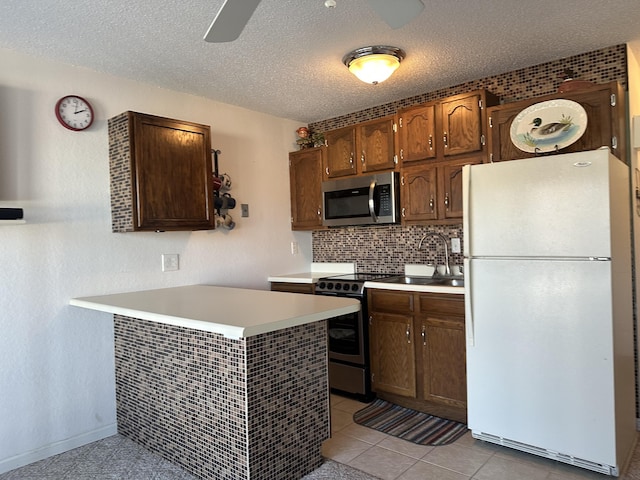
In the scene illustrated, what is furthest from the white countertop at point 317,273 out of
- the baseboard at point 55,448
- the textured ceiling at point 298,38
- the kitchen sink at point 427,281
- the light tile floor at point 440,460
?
the baseboard at point 55,448

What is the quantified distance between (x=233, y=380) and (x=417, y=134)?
2.27 meters

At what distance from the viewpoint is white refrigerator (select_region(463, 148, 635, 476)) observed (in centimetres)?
218

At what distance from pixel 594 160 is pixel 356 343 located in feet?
6.66

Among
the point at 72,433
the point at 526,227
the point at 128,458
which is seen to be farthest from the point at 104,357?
the point at 526,227

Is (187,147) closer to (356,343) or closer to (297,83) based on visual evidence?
(297,83)

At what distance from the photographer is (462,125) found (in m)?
3.14

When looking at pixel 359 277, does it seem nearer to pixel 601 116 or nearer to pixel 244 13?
pixel 601 116

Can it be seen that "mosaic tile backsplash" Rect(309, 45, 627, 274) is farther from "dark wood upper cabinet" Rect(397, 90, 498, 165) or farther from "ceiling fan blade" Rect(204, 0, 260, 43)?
"ceiling fan blade" Rect(204, 0, 260, 43)

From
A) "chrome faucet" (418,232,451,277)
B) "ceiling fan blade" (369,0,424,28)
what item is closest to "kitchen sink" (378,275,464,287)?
"chrome faucet" (418,232,451,277)

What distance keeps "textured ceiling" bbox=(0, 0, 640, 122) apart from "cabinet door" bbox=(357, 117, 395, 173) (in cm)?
35

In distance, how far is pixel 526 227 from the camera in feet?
7.80

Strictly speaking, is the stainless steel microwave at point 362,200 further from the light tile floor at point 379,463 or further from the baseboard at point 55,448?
the baseboard at point 55,448

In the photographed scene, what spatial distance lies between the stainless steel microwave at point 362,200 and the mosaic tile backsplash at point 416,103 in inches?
13.6

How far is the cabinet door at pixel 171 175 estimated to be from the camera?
2787mm
